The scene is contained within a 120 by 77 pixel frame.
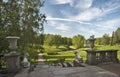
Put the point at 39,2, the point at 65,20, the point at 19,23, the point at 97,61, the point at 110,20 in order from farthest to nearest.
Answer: the point at 65,20 → the point at 110,20 → the point at 39,2 → the point at 19,23 → the point at 97,61

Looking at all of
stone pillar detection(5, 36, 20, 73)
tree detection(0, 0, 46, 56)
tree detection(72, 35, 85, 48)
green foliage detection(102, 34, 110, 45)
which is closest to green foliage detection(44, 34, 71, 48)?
tree detection(72, 35, 85, 48)

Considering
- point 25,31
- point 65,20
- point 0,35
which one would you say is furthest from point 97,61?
point 65,20

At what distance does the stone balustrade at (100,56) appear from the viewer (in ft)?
37.8

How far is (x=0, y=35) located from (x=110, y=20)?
A: 13575 mm

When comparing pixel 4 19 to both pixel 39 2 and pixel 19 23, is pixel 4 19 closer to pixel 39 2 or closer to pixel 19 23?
pixel 19 23

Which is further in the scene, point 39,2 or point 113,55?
point 39,2

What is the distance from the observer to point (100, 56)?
12.0 meters

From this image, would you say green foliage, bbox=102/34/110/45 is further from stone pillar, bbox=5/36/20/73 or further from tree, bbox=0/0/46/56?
stone pillar, bbox=5/36/20/73

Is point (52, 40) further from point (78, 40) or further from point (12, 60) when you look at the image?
point (12, 60)

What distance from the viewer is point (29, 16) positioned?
19594 mm

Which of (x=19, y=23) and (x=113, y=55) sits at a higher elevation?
(x=19, y=23)

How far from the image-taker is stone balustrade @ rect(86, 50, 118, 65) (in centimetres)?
1153

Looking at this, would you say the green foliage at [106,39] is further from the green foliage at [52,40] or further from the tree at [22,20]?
the tree at [22,20]

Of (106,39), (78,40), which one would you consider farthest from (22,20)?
(106,39)
